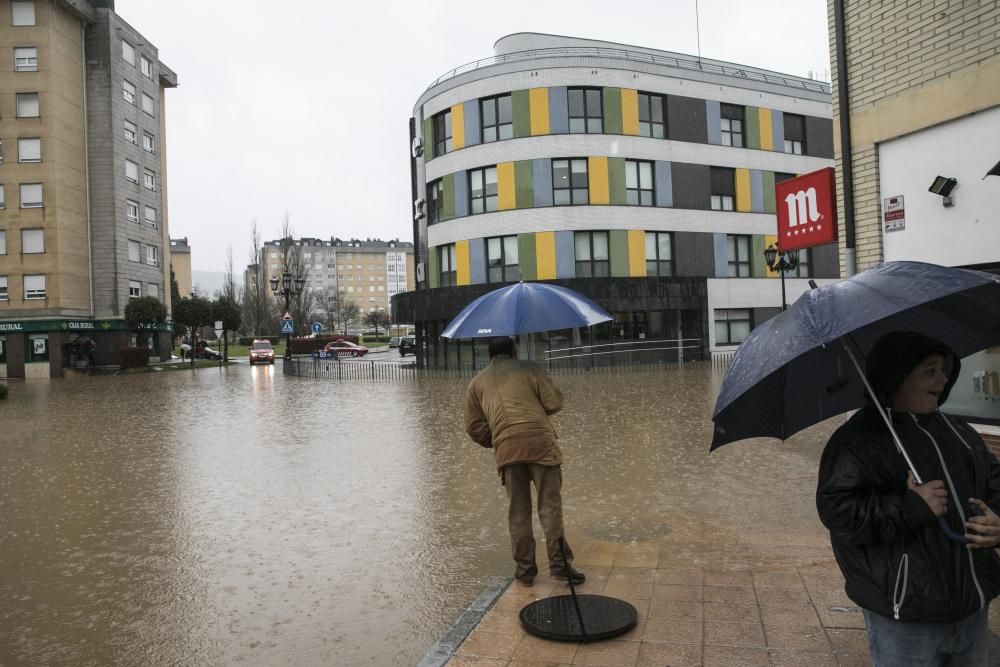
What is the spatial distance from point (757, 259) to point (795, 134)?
628 centimetres

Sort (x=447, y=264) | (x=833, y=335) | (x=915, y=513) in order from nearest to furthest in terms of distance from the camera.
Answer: (x=915, y=513) → (x=833, y=335) → (x=447, y=264)

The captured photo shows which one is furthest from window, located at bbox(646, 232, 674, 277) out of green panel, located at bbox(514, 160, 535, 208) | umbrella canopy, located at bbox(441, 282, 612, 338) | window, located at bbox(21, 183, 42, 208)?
window, located at bbox(21, 183, 42, 208)

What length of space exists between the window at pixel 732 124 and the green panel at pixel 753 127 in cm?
33

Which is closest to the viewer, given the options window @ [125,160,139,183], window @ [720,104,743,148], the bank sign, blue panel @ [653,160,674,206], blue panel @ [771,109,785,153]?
the bank sign

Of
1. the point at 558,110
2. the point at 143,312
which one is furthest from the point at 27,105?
the point at 558,110

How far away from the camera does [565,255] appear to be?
29531 mm

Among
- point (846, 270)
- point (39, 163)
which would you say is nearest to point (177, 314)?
point (39, 163)

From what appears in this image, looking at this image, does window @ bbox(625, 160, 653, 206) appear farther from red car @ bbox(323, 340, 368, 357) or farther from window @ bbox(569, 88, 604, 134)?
red car @ bbox(323, 340, 368, 357)

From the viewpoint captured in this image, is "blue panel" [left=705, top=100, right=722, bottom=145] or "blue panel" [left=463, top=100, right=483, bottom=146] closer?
"blue panel" [left=463, top=100, right=483, bottom=146]

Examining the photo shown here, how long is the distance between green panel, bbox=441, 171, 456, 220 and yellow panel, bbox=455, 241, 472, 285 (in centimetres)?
133

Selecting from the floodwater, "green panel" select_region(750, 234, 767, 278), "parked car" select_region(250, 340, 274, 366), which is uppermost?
"green panel" select_region(750, 234, 767, 278)

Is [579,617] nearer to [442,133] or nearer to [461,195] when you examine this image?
[461,195]

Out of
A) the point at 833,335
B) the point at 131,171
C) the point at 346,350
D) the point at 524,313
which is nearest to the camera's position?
the point at 833,335

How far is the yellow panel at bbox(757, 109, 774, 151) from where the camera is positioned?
1308 inches
